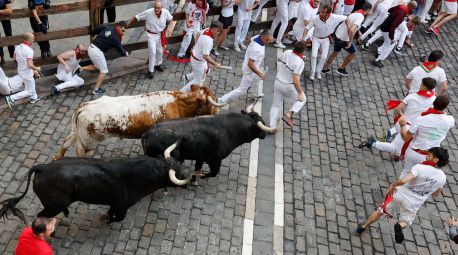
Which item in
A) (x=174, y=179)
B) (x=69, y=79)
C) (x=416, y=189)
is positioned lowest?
(x=69, y=79)

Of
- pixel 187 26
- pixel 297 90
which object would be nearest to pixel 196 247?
pixel 297 90

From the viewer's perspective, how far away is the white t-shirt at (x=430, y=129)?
25.5 ft

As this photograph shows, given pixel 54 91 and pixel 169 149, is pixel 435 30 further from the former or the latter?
pixel 54 91

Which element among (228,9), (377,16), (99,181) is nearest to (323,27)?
(228,9)

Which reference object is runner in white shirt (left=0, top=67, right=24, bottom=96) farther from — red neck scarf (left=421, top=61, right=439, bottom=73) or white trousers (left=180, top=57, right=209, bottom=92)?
red neck scarf (left=421, top=61, right=439, bottom=73)

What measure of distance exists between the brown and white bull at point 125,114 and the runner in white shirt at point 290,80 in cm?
156

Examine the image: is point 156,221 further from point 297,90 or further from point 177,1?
point 177,1

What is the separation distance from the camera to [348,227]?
7789mm

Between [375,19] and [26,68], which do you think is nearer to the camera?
[26,68]

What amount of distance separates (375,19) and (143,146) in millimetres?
8838

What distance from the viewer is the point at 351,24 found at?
36.2ft

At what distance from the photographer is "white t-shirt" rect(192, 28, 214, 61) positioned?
9586mm

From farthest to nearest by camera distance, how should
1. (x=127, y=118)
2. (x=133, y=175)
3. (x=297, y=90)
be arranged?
(x=297, y=90) < (x=127, y=118) < (x=133, y=175)

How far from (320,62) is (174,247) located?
650cm
